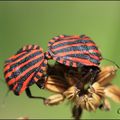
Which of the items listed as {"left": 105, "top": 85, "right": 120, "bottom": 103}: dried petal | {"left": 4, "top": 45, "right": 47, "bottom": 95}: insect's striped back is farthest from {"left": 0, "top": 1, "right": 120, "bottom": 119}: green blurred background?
{"left": 4, "top": 45, "right": 47, "bottom": 95}: insect's striped back

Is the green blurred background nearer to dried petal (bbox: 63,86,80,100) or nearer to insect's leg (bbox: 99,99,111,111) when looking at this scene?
insect's leg (bbox: 99,99,111,111)

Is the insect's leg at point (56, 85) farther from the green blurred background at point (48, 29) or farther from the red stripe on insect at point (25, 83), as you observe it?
the green blurred background at point (48, 29)

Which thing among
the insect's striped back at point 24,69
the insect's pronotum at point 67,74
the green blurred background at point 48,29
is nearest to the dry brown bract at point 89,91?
the insect's pronotum at point 67,74

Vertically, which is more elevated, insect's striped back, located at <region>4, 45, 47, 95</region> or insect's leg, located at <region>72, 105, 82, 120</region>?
insect's striped back, located at <region>4, 45, 47, 95</region>

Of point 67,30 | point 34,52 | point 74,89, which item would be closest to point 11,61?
point 34,52

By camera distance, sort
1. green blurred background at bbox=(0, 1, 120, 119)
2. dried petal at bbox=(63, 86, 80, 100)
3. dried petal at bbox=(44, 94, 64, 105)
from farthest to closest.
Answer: green blurred background at bbox=(0, 1, 120, 119) < dried petal at bbox=(44, 94, 64, 105) < dried petal at bbox=(63, 86, 80, 100)

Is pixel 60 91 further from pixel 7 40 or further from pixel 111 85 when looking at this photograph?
pixel 7 40
